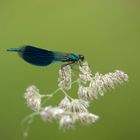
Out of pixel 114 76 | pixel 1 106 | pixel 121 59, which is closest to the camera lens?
pixel 114 76

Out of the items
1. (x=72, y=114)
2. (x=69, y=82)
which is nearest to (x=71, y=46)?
(x=69, y=82)

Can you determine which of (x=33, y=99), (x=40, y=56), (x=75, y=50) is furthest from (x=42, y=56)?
(x=75, y=50)

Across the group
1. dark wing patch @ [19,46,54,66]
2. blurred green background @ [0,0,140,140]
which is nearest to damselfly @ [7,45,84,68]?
dark wing patch @ [19,46,54,66]

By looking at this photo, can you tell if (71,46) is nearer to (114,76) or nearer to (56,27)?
(56,27)

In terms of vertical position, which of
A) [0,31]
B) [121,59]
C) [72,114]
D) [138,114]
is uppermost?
[0,31]

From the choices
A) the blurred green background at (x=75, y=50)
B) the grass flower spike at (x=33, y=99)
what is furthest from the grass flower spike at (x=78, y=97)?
the blurred green background at (x=75, y=50)

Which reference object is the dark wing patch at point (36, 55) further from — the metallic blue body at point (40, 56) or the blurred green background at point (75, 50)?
the blurred green background at point (75, 50)
